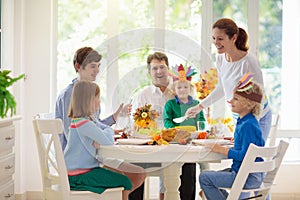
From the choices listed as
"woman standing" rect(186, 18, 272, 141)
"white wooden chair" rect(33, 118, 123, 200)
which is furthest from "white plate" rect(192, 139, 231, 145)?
"white wooden chair" rect(33, 118, 123, 200)

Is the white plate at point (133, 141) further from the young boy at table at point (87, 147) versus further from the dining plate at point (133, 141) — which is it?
the young boy at table at point (87, 147)

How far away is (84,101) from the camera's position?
3553 mm

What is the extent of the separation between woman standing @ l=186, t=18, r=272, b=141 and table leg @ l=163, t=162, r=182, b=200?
56 cm

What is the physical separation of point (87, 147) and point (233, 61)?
1177 mm

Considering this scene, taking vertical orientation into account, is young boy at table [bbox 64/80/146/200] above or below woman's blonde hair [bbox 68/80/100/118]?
below

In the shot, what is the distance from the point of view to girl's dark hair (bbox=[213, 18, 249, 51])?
3.98 meters

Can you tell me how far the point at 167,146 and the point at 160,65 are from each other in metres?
1.02

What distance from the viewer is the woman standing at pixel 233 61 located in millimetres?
3971

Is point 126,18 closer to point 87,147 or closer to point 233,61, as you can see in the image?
point 233,61

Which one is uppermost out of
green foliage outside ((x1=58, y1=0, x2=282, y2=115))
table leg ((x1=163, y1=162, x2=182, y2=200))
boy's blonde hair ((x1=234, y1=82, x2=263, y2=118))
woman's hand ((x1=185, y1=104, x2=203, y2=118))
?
green foliage outside ((x1=58, y1=0, x2=282, y2=115))

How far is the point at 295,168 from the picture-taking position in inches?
211

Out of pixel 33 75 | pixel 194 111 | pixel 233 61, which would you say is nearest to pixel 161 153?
pixel 194 111

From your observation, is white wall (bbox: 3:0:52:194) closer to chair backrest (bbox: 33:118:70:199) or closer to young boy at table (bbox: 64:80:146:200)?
chair backrest (bbox: 33:118:70:199)

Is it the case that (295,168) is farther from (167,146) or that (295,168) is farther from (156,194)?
(167,146)
